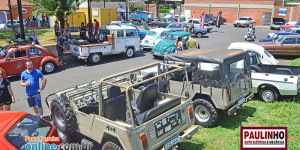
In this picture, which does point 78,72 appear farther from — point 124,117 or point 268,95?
point 268,95

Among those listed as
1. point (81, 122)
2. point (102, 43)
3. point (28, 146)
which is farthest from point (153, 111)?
point (102, 43)

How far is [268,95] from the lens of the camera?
28.2 feet

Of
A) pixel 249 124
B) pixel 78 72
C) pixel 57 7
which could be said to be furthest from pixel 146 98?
pixel 57 7

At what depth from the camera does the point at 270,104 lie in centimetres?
834

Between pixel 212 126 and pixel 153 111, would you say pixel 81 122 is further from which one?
pixel 212 126

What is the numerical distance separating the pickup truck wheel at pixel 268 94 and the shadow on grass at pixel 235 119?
0.91 meters

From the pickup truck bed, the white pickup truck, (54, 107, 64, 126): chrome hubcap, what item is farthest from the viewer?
the white pickup truck

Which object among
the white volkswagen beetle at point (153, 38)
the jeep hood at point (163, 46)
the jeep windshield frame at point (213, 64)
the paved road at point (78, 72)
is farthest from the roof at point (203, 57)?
the white volkswagen beetle at point (153, 38)

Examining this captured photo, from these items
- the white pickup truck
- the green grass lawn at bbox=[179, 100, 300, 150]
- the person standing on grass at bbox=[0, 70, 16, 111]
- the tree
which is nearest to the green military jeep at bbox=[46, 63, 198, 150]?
the green grass lawn at bbox=[179, 100, 300, 150]

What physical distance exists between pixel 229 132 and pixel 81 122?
370 cm

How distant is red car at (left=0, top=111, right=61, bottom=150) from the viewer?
12.5 feet

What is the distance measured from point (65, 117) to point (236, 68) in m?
4.59

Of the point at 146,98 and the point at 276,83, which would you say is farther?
the point at 276,83

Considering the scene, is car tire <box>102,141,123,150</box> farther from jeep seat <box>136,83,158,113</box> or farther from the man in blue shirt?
the man in blue shirt
